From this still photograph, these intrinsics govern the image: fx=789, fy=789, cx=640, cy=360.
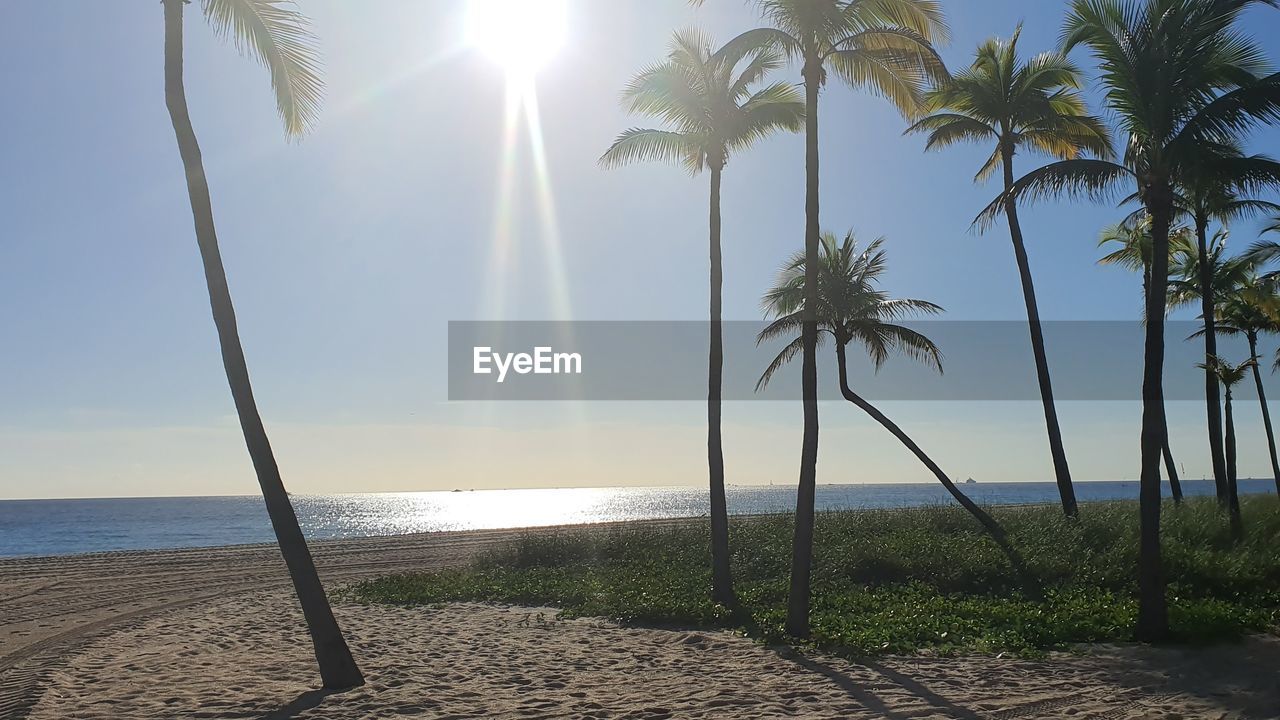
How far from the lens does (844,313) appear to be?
21.2 meters

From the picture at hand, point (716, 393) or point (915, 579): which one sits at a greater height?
point (716, 393)

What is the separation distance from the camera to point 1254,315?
2747 centimetres

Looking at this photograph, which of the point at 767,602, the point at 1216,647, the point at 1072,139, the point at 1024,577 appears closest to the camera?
the point at 1216,647

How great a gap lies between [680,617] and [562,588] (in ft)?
12.4

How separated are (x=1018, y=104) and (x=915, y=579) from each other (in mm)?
12172

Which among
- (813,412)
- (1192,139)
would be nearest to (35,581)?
(813,412)

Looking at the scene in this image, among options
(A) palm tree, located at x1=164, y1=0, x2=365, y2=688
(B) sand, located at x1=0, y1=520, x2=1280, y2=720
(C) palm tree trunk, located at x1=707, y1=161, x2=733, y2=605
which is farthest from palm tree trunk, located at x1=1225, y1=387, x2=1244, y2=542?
(A) palm tree, located at x1=164, y1=0, x2=365, y2=688

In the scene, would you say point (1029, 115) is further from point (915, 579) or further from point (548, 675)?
point (548, 675)

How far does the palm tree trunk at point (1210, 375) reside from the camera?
2159 cm

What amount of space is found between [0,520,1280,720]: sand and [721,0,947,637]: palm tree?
2458 millimetres

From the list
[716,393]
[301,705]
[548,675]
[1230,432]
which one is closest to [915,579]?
[716,393]

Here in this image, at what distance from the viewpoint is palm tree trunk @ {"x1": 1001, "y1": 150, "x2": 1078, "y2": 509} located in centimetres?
1919

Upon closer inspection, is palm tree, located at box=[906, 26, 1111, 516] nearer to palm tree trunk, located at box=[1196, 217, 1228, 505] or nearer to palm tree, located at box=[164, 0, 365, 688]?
palm tree trunk, located at box=[1196, 217, 1228, 505]

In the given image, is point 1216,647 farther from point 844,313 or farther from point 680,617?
point 844,313
